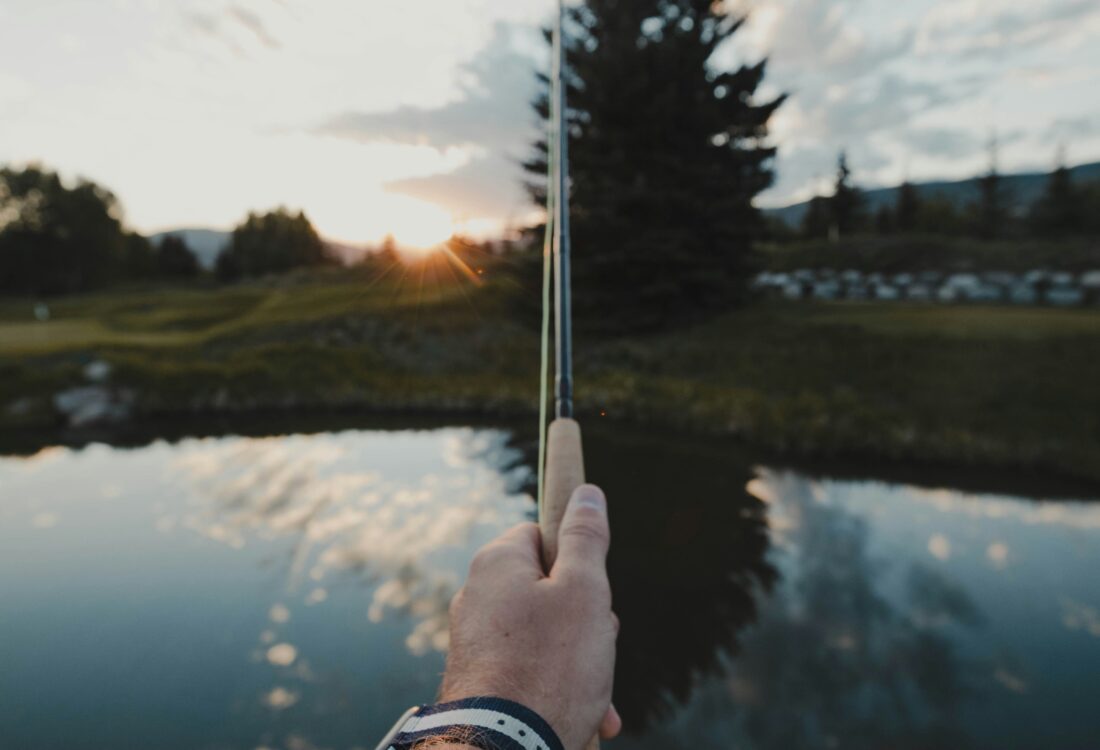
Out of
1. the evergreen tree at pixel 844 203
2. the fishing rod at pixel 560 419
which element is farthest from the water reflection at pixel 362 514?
the evergreen tree at pixel 844 203

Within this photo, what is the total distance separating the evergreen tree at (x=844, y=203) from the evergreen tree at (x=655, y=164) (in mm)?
39829

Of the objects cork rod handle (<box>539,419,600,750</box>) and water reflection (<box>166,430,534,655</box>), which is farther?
water reflection (<box>166,430,534,655</box>)

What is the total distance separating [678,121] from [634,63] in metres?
2.52

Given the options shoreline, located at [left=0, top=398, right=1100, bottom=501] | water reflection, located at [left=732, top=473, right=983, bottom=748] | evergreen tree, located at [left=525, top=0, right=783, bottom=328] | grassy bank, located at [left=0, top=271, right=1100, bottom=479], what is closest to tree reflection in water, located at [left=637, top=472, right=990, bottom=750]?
water reflection, located at [left=732, top=473, right=983, bottom=748]

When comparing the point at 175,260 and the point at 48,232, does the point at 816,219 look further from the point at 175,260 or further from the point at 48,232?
the point at 48,232

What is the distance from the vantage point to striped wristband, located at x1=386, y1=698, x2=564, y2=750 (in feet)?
4.44

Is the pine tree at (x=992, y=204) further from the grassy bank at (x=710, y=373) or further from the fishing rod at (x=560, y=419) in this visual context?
the fishing rod at (x=560, y=419)

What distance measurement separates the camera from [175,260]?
75.9m

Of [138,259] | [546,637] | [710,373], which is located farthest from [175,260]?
[546,637]

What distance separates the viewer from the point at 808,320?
19031 mm

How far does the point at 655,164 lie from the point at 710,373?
814 centimetres

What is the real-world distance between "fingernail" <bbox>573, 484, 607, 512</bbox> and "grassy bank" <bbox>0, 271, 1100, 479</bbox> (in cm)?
1102

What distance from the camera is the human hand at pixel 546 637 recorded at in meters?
1.52

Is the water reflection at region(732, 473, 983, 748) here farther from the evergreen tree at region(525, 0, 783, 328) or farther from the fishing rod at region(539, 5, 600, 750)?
the evergreen tree at region(525, 0, 783, 328)
